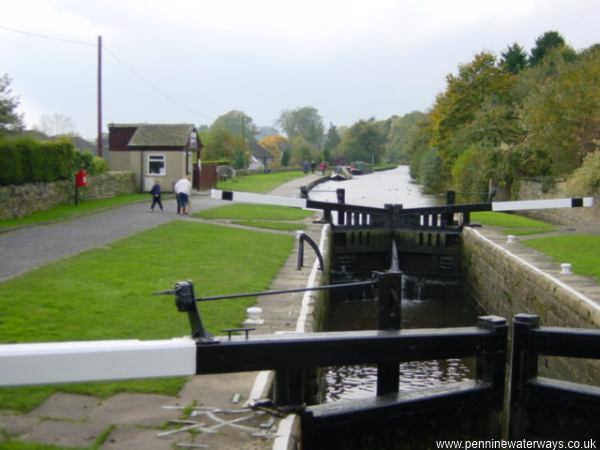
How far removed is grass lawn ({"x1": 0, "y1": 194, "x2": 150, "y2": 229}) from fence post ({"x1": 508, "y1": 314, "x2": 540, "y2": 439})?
12.9 m

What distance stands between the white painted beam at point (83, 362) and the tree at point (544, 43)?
5554 centimetres

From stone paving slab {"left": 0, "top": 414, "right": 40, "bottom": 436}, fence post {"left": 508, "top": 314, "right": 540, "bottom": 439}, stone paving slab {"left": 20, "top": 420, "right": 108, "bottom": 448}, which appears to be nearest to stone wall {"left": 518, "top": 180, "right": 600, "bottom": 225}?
fence post {"left": 508, "top": 314, "right": 540, "bottom": 439}

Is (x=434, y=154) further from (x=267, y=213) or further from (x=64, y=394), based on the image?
(x=64, y=394)

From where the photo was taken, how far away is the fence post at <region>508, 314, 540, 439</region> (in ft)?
15.6

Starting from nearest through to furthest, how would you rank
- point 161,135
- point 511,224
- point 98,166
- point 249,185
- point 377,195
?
point 511,224 → point 98,166 → point 161,135 → point 377,195 → point 249,185

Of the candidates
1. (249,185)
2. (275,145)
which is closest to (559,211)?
(249,185)

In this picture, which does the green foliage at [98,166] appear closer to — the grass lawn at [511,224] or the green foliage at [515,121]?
the grass lawn at [511,224]

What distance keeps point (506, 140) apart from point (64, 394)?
32.6 m

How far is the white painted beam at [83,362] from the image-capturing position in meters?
3.30

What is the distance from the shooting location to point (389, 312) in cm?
453

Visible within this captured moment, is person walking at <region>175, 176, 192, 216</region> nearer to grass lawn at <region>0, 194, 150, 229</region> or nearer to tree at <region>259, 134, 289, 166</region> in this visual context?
grass lawn at <region>0, 194, 150, 229</region>

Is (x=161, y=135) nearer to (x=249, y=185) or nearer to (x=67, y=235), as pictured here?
(x=249, y=185)

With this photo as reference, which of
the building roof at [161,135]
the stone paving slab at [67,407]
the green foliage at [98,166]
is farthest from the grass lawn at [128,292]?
the building roof at [161,135]

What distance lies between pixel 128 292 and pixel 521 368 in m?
4.82
